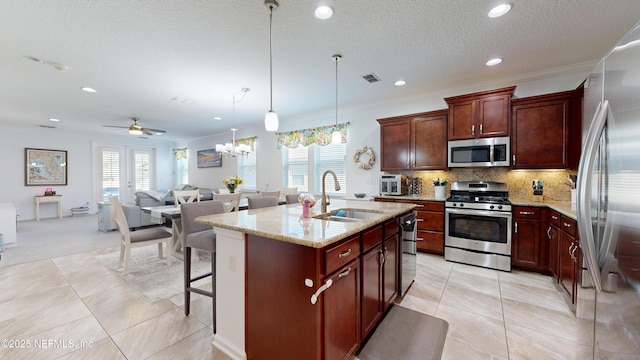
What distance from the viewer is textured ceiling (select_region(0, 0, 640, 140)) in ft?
6.65

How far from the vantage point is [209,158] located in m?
7.77

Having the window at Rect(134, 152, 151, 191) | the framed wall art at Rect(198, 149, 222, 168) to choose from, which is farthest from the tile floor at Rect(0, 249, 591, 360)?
the window at Rect(134, 152, 151, 191)

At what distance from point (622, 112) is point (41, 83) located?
601cm

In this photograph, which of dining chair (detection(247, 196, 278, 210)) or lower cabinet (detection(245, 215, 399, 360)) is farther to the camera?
dining chair (detection(247, 196, 278, 210))

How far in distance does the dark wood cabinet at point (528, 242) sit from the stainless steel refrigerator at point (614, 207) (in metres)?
2.08

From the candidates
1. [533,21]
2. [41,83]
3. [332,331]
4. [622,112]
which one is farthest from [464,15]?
[41,83]

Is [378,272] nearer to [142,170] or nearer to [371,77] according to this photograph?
Answer: [371,77]

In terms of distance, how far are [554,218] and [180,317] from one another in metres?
→ 3.90

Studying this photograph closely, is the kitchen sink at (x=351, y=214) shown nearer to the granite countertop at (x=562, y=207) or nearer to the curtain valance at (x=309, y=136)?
the granite countertop at (x=562, y=207)

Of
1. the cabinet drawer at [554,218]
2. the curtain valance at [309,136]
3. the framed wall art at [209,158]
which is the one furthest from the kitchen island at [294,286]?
the framed wall art at [209,158]

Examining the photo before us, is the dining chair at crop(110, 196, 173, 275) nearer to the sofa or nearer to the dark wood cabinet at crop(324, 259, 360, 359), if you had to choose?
the sofa

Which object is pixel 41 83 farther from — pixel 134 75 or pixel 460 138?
pixel 460 138

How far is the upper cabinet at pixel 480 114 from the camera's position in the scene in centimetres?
328

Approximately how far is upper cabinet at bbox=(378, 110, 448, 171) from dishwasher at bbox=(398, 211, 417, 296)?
157cm
